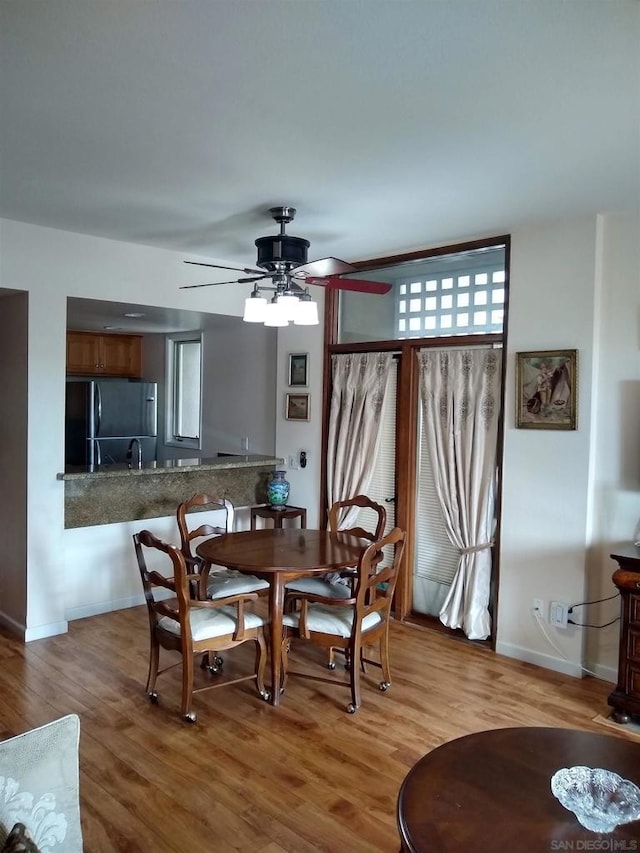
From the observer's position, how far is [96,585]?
177 inches

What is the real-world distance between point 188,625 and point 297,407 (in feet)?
8.48

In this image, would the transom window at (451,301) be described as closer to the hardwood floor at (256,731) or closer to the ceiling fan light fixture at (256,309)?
the ceiling fan light fixture at (256,309)

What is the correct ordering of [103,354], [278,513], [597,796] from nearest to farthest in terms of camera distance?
[597,796]
[278,513]
[103,354]

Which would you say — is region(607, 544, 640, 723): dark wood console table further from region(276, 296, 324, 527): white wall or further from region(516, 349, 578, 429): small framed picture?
region(276, 296, 324, 527): white wall

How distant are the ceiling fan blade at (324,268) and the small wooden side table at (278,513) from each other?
238 cm

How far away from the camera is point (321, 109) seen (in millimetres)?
2260

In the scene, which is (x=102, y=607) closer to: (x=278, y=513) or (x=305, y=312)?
(x=278, y=513)

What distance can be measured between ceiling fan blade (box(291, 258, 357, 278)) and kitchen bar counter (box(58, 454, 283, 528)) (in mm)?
2167

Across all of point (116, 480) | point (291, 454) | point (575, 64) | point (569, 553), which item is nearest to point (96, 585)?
point (116, 480)

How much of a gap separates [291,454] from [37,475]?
6.79 ft

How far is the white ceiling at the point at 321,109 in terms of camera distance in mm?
1737

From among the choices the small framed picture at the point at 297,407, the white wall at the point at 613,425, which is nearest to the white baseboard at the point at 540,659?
the white wall at the point at 613,425

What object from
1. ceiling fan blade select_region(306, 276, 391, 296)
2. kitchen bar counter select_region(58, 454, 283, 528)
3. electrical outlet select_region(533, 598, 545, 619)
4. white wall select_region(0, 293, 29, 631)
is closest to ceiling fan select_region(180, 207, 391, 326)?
ceiling fan blade select_region(306, 276, 391, 296)
